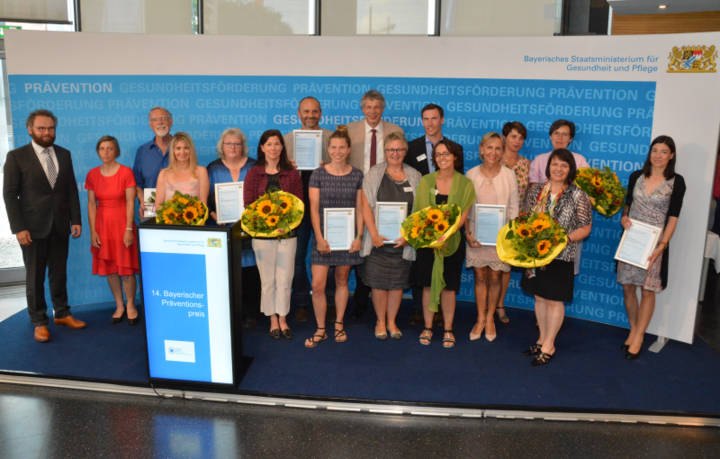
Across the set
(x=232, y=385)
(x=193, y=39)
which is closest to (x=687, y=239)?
(x=232, y=385)

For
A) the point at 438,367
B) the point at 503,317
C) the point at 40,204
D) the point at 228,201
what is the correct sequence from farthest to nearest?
the point at 503,317, the point at 40,204, the point at 228,201, the point at 438,367

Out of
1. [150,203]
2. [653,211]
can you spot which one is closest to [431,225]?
[653,211]

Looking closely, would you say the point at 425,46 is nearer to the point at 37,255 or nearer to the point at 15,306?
the point at 37,255

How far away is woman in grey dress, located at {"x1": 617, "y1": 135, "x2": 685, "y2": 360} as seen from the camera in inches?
161

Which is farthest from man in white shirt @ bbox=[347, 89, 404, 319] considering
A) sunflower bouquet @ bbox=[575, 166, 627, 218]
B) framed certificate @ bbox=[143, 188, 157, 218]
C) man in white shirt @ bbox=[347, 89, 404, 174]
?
framed certificate @ bbox=[143, 188, 157, 218]

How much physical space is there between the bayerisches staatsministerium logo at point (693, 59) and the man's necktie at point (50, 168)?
5336 mm

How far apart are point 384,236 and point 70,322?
303 centimetres

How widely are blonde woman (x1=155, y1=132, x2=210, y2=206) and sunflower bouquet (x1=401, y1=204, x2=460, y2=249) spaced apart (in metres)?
1.80

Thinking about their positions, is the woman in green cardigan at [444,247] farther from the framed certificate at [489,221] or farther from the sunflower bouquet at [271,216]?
the sunflower bouquet at [271,216]

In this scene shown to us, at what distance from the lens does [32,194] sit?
4477mm

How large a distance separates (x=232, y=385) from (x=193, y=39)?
348 cm

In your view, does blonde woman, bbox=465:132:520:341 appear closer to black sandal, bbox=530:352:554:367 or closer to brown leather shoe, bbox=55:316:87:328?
black sandal, bbox=530:352:554:367

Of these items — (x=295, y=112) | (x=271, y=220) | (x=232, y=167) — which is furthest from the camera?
(x=295, y=112)

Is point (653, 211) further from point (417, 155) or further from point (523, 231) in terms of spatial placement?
point (417, 155)
